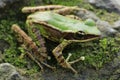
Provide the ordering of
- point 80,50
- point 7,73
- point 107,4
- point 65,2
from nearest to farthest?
point 7,73
point 80,50
point 65,2
point 107,4

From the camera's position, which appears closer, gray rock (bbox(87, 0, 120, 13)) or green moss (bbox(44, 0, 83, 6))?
green moss (bbox(44, 0, 83, 6))

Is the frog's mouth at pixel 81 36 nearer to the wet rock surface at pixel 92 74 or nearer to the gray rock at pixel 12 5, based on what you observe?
the wet rock surface at pixel 92 74

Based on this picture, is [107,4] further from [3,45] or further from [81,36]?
[3,45]

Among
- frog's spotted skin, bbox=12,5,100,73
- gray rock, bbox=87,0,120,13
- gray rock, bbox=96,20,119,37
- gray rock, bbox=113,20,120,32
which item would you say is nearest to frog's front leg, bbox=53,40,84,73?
frog's spotted skin, bbox=12,5,100,73

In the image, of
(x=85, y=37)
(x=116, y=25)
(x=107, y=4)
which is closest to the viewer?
(x=85, y=37)

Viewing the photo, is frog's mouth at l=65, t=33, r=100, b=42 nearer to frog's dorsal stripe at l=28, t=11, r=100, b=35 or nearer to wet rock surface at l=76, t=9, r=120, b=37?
frog's dorsal stripe at l=28, t=11, r=100, b=35

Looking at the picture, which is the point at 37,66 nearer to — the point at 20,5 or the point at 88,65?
the point at 88,65

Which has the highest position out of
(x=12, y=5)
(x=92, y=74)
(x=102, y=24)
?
(x=12, y=5)

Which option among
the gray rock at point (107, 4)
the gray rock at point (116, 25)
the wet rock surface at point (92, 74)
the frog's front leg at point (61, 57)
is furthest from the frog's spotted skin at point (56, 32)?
the gray rock at point (107, 4)

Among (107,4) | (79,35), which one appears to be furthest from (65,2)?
(79,35)
